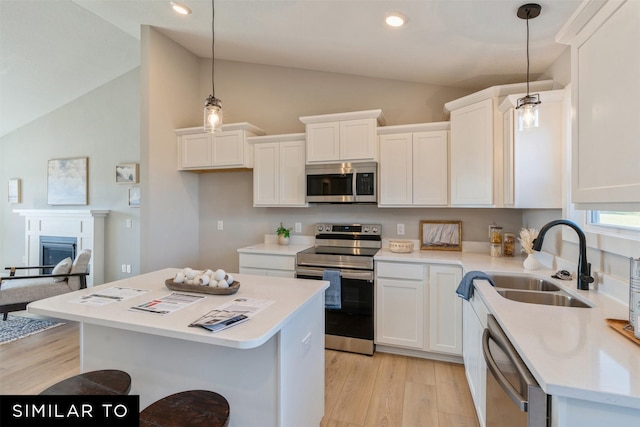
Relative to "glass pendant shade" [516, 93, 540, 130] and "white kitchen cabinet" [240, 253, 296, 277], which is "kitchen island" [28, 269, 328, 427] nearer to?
"white kitchen cabinet" [240, 253, 296, 277]

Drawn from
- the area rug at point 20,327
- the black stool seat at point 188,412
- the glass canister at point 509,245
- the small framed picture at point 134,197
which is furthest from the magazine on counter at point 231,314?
the small framed picture at point 134,197

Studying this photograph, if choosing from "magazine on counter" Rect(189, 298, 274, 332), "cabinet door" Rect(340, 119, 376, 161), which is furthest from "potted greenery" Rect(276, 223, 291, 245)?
"magazine on counter" Rect(189, 298, 274, 332)

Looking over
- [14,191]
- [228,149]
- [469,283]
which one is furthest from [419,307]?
[14,191]

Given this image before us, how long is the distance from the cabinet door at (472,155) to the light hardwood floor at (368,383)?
148 centimetres

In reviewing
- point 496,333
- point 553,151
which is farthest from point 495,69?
point 496,333

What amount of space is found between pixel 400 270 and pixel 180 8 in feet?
10.1

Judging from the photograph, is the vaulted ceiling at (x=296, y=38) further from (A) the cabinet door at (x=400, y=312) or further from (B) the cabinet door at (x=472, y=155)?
(A) the cabinet door at (x=400, y=312)

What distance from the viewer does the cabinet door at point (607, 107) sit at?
3.15ft

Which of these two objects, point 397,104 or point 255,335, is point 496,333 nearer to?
point 255,335

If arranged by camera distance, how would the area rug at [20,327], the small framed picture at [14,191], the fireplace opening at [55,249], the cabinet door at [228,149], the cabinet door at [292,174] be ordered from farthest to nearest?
the small framed picture at [14,191], the fireplace opening at [55,249], the cabinet door at [228,149], the cabinet door at [292,174], the area rug at [20,327]

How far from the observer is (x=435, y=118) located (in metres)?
3.16

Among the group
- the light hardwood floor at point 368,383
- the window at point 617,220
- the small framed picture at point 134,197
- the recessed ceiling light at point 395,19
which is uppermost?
the recessed ceiling light at point 395,19

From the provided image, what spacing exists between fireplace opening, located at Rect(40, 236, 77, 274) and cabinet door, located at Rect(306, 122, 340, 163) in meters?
4.26

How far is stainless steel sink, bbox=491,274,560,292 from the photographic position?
1.97 metres
